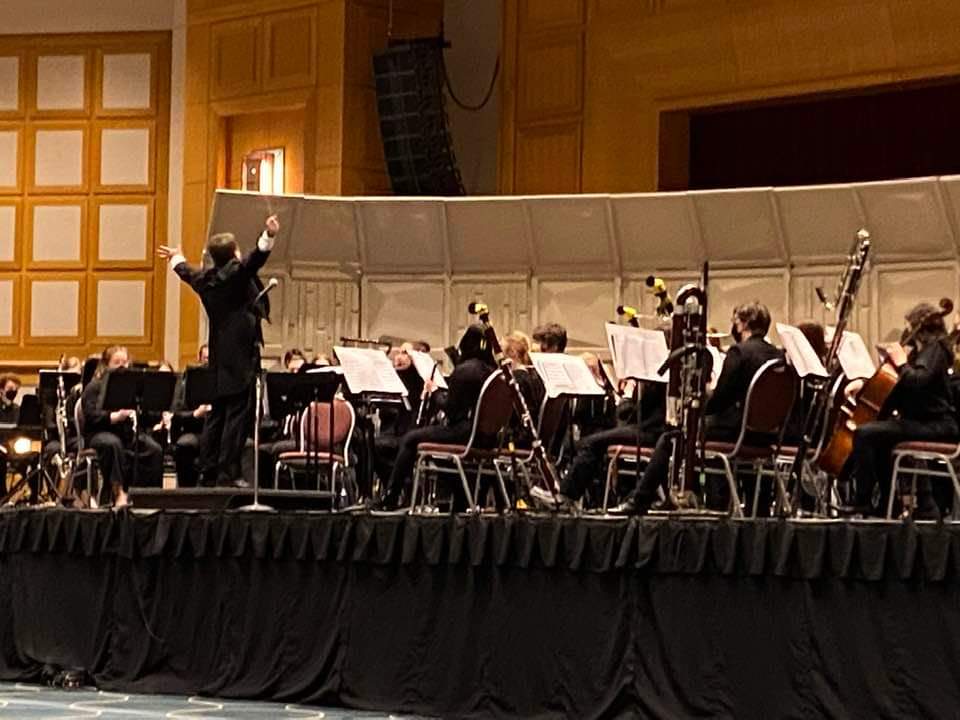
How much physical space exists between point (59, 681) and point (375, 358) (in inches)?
95.0

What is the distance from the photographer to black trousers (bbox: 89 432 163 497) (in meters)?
12.3

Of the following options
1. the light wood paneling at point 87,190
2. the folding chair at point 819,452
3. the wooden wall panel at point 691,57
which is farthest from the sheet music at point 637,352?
the light wood paneling at point 87,190

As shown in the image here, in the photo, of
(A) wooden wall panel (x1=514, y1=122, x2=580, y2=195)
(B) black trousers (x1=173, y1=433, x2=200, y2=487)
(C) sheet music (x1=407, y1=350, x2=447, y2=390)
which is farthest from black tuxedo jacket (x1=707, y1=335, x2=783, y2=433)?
(A) wooden wall panel (x1=514, y1=122, x2=580, y2=195)

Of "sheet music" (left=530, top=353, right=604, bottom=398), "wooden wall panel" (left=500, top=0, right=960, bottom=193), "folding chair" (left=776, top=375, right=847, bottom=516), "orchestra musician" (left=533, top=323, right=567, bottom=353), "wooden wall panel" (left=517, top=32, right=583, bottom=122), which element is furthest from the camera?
"wooden wall panel" (left=517, top=32, right=583, bottom=122)

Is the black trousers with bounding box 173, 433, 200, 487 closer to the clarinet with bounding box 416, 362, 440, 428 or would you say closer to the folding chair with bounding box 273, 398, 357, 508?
the folding chair with bounding box 273, 398, 357, 508

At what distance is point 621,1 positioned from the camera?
16.2 metres

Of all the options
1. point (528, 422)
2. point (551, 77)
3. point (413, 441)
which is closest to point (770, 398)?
point (528, 422)

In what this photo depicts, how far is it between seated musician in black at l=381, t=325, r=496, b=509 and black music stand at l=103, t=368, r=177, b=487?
1529 millimetres

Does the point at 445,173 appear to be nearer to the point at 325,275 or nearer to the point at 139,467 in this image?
the point at 325,275

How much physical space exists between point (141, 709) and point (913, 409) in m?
3.72

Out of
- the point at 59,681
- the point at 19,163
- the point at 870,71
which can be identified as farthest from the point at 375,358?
the point at 19,163

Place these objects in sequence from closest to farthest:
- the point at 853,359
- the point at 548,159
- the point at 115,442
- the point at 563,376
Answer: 1. the point at 853,359
2. the point at 563,376
3. the point at 115,442
4. the point at 548,159

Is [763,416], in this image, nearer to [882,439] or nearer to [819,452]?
[819,452]

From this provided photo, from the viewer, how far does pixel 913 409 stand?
28.3 ft
